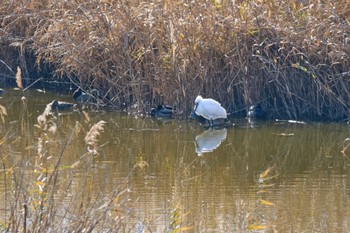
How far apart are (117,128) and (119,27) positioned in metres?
1.61

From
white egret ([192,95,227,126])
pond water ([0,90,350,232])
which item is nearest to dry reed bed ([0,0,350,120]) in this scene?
pond water ([0,90,350,232])

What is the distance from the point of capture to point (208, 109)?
9977 mm

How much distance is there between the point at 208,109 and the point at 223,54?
1099mm

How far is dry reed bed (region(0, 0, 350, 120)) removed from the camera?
10633 mm

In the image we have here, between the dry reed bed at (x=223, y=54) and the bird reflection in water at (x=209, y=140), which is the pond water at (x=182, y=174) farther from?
the dry reed bed at (x=223, y=54)

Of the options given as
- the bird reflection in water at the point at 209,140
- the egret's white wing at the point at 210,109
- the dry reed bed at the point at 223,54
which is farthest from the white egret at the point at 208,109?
the dry reed bed at the point at 223,54

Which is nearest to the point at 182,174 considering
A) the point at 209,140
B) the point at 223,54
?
→ the point at 209,140

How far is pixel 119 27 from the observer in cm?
1127

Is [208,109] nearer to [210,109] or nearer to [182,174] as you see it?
[210,109]

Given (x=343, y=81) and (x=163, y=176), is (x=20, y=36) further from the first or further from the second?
(x=163, y=176)

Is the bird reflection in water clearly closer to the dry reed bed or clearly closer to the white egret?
the white egret

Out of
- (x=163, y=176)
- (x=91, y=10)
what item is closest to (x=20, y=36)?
(x=91, y=10)

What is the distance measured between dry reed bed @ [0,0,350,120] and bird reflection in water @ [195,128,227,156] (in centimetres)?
66

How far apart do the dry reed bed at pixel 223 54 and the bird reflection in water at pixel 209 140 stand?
658 millimetres
